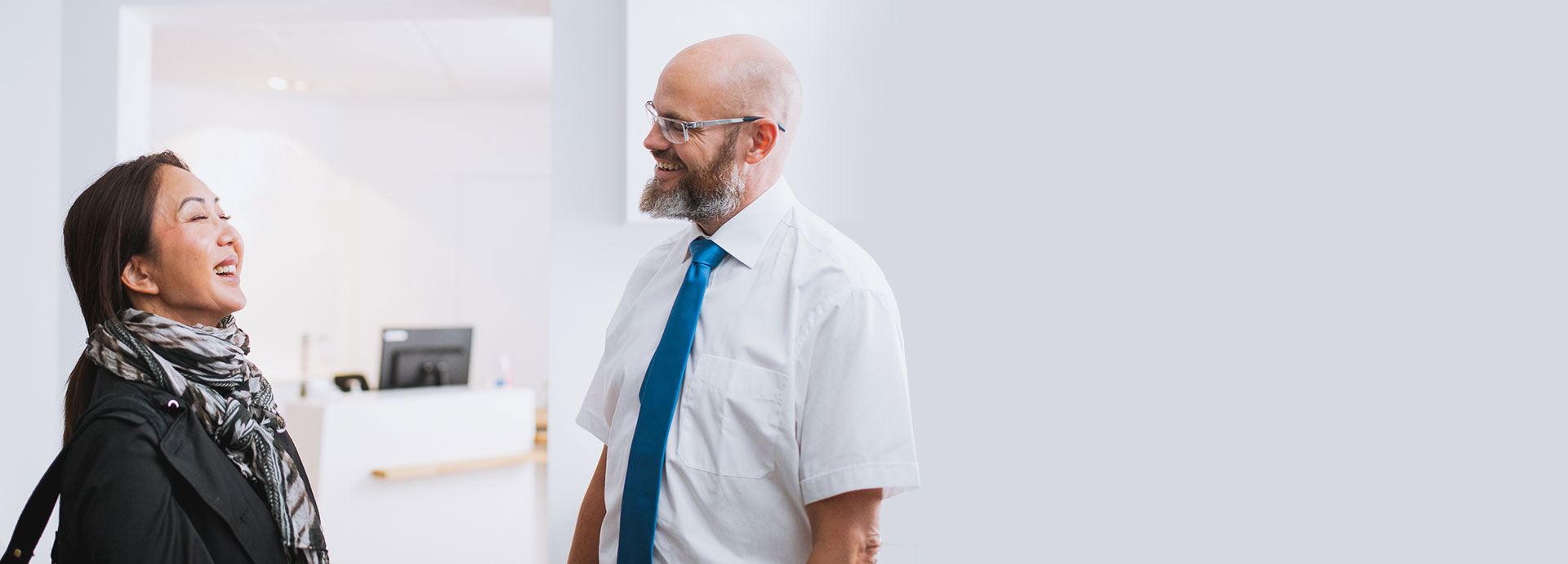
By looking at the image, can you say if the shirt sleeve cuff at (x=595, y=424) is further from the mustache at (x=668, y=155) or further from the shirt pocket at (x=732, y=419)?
the mustache at (x=668, y=155)

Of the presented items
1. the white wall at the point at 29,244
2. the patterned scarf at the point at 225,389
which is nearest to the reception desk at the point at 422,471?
the white wall at the point at 29,244

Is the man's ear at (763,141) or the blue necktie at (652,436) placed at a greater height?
the man's ear at (763,141)

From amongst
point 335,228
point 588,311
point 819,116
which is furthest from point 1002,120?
point 335,228

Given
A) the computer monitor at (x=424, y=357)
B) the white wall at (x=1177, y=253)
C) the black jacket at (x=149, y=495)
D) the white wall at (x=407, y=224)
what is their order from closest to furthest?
1. the black jacket at (x=149, y=495)
2. the white wall at (x=1177, y=253)
3. the computer monitor at (x=424, y=357)
4. the white wall at (x=407, y=224)

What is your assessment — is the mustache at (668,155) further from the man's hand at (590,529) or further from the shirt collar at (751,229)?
the man's hand at (590,529)

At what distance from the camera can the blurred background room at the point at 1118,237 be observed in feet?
6.82

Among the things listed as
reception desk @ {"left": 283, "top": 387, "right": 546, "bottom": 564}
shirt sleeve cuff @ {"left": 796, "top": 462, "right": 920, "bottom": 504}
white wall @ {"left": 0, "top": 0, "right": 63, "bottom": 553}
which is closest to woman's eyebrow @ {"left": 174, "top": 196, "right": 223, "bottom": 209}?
shirt sleeve cuff @ {"left": 796, "top": 462, "right": 920, "bottom": 504}

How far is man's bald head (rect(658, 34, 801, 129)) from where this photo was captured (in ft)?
4.36

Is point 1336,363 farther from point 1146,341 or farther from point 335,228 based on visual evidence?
point 335,228

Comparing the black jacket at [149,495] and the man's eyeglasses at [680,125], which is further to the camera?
the man's eyeglasses at [680,125]

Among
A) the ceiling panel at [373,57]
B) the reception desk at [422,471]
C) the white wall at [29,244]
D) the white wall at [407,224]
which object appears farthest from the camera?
the white wall at [407,224]

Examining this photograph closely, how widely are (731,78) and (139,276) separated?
84cm

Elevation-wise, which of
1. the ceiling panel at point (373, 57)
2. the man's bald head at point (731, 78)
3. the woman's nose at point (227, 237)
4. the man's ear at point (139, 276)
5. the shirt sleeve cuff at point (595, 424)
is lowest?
the shirt sleeve cuff at point (595, 424)

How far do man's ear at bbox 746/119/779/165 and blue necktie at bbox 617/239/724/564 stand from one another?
0.69ft
